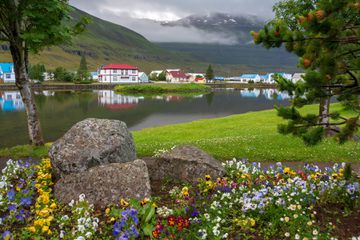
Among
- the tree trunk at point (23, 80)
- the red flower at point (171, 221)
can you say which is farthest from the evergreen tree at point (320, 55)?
the tree trunk at point (23, 80)

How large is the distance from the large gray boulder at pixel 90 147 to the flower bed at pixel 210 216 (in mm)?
1588

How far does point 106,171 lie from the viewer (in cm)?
961

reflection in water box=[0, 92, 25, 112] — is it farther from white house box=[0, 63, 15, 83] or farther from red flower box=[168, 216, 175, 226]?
white house box=[0, 63, 15, 83]

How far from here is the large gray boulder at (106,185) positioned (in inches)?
358

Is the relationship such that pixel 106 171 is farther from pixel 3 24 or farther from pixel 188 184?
pixel 3 24

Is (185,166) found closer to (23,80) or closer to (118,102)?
(23,80)

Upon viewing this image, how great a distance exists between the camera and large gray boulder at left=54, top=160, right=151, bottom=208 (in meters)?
9.10

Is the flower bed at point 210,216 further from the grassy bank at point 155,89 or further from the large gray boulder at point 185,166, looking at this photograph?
the grassy bank at point 155,89

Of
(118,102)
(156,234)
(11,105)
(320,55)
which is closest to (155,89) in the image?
(118,102)

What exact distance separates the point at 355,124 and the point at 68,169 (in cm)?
852

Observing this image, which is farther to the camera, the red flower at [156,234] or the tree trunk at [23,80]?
the tree trunk at [23,80]

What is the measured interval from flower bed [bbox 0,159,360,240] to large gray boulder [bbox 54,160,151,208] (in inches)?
14.4

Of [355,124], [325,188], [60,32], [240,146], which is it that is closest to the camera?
[355,124]

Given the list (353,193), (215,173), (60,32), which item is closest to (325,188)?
(353,193)
